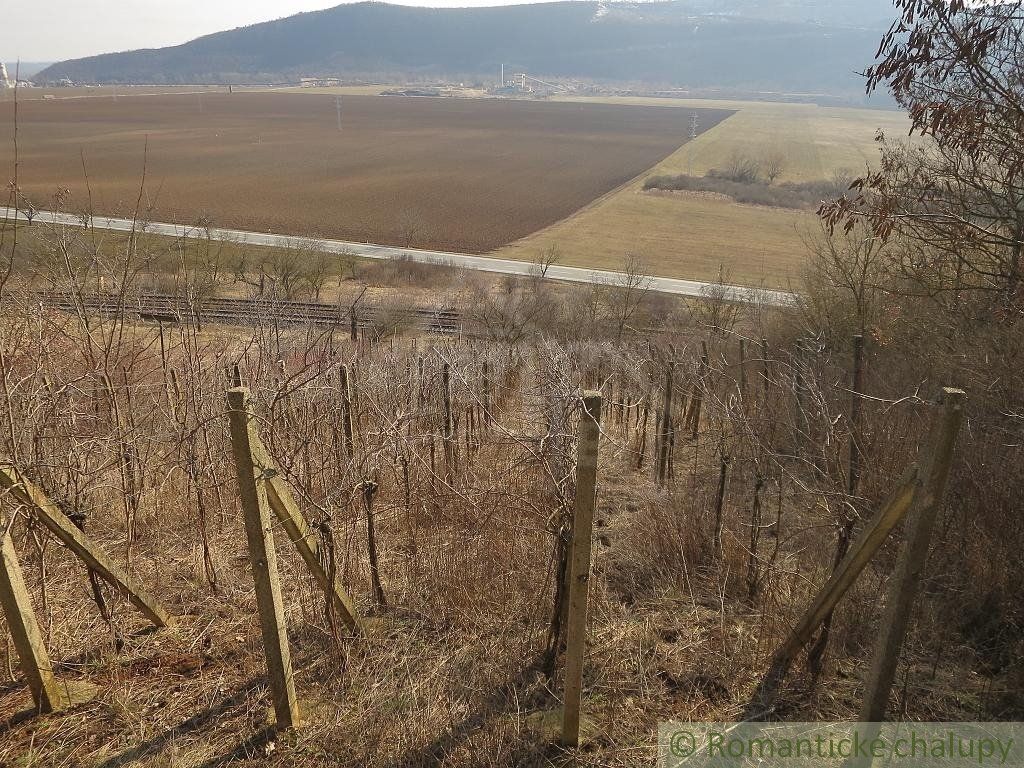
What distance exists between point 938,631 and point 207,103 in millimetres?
179962

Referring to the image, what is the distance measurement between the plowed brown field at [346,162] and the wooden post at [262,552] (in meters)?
10.2

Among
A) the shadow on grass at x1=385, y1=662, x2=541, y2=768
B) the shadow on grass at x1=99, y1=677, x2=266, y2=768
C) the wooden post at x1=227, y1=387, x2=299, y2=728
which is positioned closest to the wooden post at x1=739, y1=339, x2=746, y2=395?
the shadow on grass at x1=385, y1=662, x2=541, y2=768

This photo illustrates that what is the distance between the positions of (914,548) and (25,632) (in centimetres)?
398

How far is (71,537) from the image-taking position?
3316mm

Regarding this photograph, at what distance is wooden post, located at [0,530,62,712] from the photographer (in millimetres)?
2961

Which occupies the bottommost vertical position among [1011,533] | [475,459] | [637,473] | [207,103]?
[637,473]

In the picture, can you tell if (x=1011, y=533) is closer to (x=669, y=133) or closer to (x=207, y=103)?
(x=669, y=133)

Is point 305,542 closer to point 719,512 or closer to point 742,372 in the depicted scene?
point 719,512

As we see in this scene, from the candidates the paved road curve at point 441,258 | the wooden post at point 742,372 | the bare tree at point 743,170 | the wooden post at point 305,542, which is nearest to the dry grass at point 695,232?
the paved road curve at point 441,258

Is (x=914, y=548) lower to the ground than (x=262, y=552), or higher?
higher

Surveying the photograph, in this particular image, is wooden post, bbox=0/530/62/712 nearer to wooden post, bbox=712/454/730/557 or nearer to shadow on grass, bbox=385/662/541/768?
shadow on grass, bbox=385/662/541/768

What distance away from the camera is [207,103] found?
15400 centimetres

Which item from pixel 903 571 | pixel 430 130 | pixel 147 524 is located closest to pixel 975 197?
pixel 903 571

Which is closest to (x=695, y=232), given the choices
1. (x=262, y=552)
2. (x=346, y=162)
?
(x=262, y=552)
